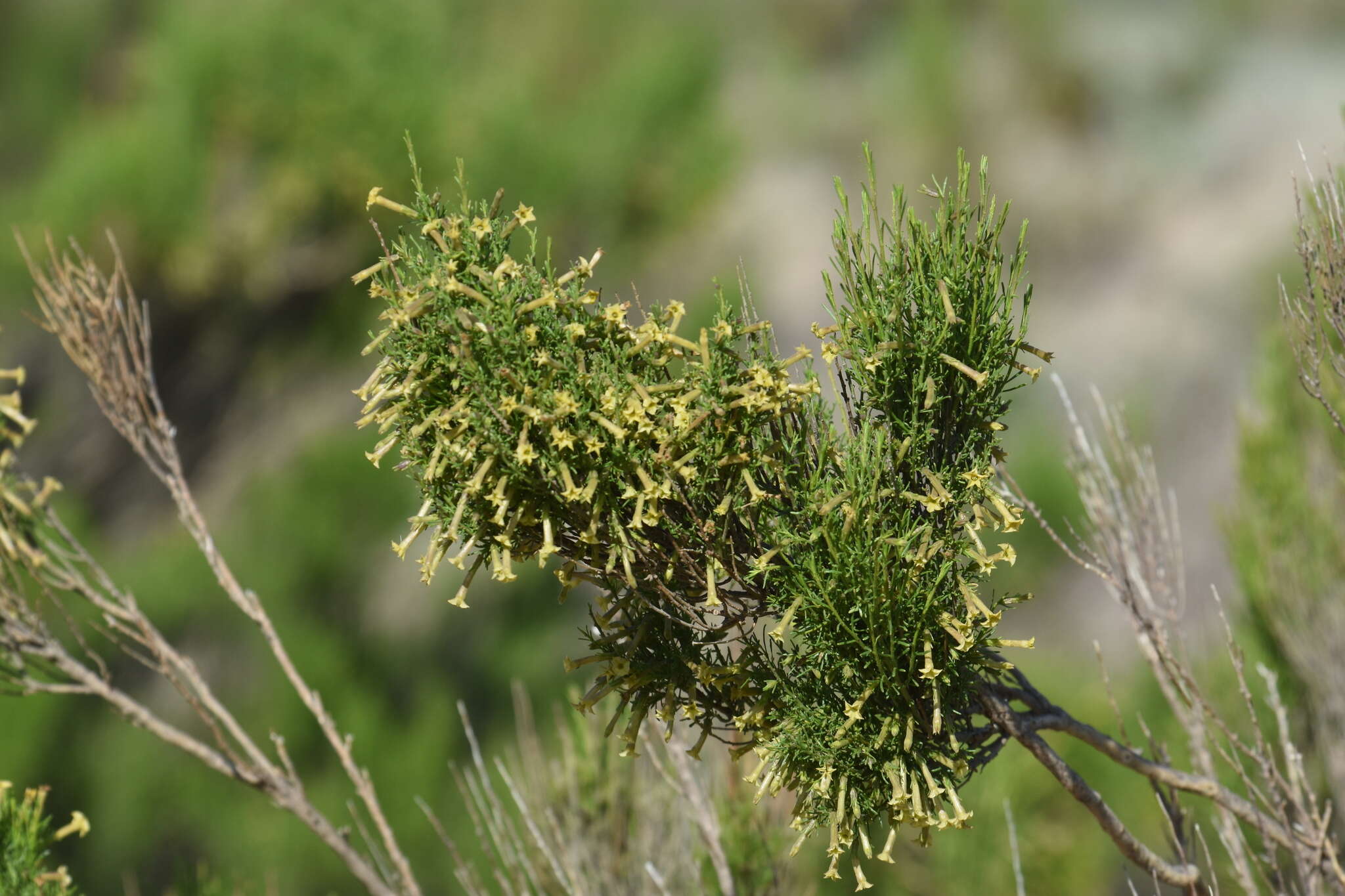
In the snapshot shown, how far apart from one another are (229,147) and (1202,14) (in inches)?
550

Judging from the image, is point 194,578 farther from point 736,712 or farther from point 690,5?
point 690,5

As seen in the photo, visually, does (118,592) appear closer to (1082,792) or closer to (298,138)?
(1082,792)

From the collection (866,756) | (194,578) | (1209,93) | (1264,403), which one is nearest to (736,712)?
(866,756)

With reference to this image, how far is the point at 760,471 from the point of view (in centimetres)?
106

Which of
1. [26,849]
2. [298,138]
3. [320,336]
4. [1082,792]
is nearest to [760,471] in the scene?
[1082,792]

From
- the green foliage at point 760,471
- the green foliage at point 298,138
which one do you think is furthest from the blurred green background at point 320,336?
the green foliage at point 760,471

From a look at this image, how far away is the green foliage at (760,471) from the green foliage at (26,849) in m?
0.84

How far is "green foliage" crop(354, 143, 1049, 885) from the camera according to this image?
3.24ft

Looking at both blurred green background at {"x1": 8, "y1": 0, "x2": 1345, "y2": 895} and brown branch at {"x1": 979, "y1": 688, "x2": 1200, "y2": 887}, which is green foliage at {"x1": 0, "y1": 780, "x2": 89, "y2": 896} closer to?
brown branch at {"x1": 979, "y1": 688, "x2": 1200, "y2": 887}

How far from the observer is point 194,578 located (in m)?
5.87

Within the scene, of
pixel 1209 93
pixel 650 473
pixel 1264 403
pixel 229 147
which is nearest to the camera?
pixel 650 473

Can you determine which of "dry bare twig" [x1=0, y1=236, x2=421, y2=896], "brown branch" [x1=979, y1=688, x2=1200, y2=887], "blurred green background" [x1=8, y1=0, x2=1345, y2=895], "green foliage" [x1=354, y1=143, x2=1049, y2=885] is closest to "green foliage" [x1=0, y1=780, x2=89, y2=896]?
"dry bare twig" [x1=0, y1=236, x2=421, y2=896]

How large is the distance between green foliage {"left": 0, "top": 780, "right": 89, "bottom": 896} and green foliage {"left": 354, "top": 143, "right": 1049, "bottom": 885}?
33.2 inches

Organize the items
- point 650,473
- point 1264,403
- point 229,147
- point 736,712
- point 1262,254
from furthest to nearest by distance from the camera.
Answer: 1. point 1262,254
2. point 229,147
3. point 1264,403
4. point 736,712
5. point 650,473
